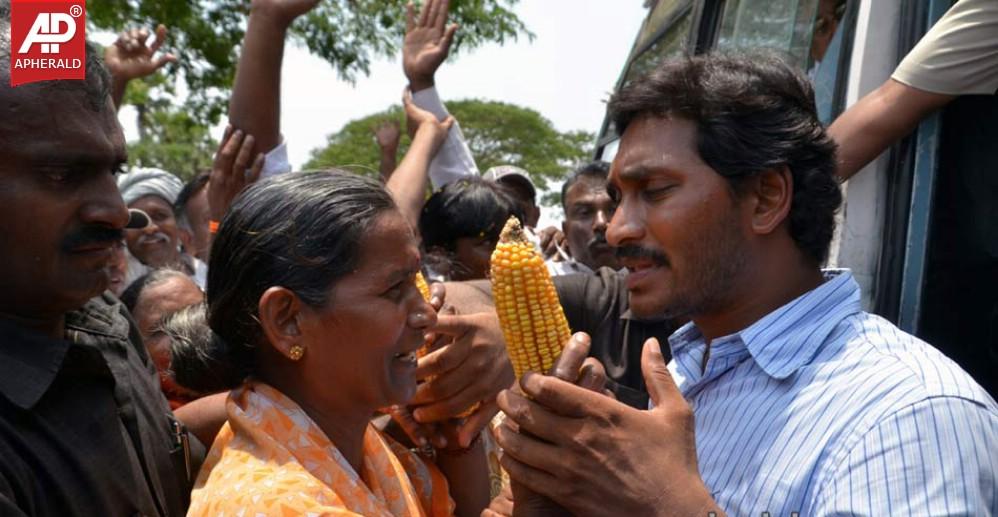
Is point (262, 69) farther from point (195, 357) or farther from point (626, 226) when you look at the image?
point (626, 226)

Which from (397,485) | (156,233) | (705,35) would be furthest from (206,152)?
(397,485)

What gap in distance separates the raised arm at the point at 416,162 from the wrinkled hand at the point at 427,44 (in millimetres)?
123

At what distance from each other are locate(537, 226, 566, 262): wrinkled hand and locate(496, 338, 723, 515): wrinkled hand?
5898 millimetres

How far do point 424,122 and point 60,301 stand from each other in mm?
2802

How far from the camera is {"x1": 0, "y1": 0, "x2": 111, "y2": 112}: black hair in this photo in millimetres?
2057

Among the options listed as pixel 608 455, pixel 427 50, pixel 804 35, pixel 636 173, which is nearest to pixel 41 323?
pixel 608 455

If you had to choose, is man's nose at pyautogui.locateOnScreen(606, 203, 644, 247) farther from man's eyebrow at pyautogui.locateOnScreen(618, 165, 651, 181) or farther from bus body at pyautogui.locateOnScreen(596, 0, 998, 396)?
bus body at pyautogui.locateOnScreen(596, 0, 998, 396)

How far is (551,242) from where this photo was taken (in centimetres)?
786

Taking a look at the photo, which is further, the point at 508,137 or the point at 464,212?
the point at 508,137

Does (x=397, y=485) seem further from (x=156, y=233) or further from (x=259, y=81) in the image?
(x=156, y=233)

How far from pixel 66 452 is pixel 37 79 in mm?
767

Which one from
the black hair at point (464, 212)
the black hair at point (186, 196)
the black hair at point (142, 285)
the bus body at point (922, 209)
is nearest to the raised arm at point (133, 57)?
the black hair at point (142, 285)

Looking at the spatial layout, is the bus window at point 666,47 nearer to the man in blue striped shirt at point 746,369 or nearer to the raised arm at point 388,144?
the raised arm at point 388,144

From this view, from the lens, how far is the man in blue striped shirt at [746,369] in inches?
69.2
